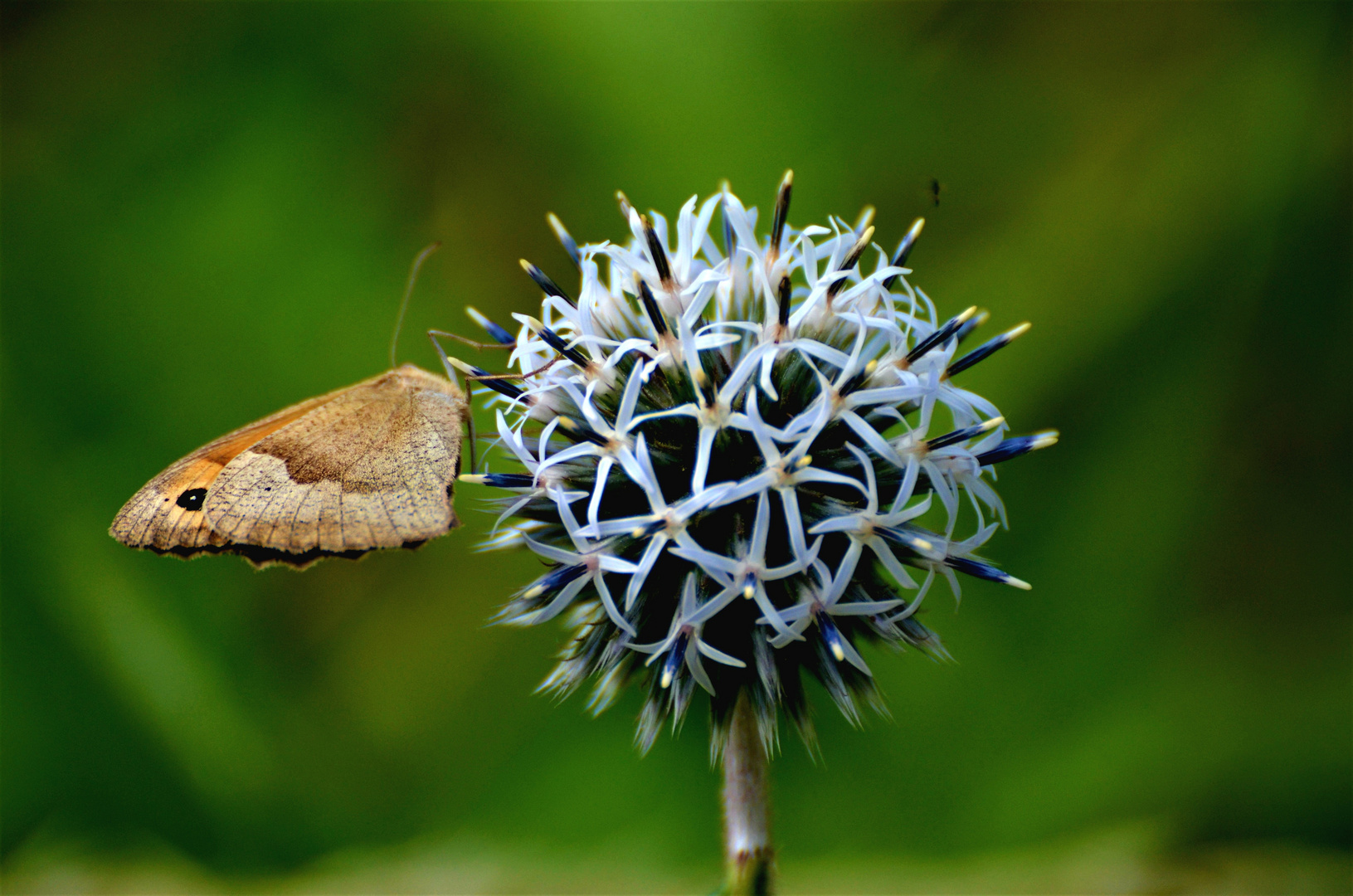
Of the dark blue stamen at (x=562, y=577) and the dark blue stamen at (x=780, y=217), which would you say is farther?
the dark blue stamen at (x=780, y=217)

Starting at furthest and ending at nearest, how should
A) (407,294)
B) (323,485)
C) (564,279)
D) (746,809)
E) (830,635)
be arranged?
1. (564,279)
2. (407,294)
3. (323,485)
4. (746,809)
5. (830,635)

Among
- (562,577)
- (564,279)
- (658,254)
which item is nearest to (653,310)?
(658,254)

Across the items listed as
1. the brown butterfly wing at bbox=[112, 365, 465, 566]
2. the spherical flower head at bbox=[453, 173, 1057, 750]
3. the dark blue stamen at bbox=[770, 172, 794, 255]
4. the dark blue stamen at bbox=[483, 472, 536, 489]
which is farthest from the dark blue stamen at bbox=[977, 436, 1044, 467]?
the brown butterfly wing at bbox=[112, 365, 465, 566]

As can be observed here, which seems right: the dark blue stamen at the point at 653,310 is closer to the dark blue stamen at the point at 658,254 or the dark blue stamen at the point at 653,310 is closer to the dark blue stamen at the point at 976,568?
the dark blue stamen at the point at 658,254

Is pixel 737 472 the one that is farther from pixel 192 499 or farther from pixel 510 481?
pixel 192 499

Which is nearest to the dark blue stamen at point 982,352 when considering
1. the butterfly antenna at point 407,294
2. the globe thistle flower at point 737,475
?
the globe thistle flower at point 737,475

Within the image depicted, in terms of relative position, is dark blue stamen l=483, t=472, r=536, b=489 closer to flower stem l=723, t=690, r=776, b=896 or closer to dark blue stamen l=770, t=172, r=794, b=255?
flower stem l=723, t=690, r=776, b=896

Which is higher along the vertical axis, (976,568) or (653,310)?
(653,310)

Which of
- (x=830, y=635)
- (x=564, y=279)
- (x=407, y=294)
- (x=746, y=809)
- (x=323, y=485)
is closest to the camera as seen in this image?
(x=830, y=635)
